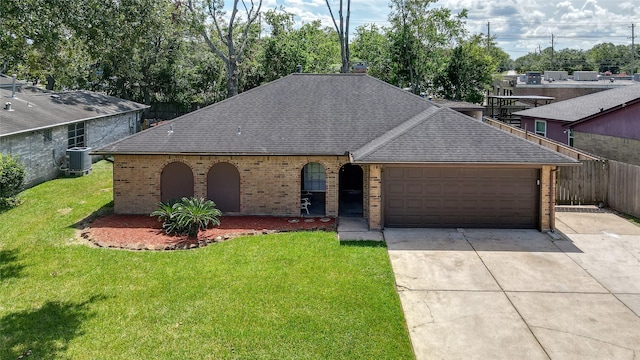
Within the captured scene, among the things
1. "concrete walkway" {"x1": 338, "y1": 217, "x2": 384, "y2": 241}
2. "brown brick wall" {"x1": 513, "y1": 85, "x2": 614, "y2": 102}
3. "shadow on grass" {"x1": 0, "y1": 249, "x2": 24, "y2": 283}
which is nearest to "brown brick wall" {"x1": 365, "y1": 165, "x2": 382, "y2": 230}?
"concrete walkway" {"x1": 338, "y1": 217, "x2": 384, "y2": 241}

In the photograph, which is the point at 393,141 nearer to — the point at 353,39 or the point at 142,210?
the point at 142,210

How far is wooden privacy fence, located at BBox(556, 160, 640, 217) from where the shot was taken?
1622 cm

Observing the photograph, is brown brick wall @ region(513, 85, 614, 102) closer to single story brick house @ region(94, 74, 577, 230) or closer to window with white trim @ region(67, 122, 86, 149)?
single story brick house @ region(94, 74, 577, 230)

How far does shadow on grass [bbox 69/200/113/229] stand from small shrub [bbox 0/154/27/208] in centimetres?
304

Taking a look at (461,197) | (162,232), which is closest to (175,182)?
(162,232)

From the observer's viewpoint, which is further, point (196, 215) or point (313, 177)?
point (313, 177)

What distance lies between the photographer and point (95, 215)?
1555cm

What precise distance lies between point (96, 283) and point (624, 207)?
1670cm

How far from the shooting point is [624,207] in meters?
16.0

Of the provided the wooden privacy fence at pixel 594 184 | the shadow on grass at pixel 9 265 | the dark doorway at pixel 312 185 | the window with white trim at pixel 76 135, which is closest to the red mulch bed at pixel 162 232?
the dark doorway at pixel 312 185

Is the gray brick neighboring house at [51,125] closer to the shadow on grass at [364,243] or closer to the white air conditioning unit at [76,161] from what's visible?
the white air conditioning unit at [76,161]

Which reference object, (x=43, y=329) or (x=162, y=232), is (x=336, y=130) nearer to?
(x=162, y=232)

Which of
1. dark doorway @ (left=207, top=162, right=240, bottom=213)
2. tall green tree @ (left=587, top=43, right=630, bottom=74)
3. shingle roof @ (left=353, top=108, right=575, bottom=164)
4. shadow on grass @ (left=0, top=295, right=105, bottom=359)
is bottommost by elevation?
shadow on grass @ (left=0, top=295, right=105, bottom=359)

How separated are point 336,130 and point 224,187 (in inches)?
173
